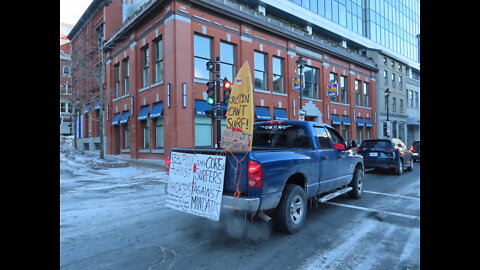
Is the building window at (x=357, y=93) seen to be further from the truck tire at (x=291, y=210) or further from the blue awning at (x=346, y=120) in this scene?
the truck tire at (x=291, y=210)

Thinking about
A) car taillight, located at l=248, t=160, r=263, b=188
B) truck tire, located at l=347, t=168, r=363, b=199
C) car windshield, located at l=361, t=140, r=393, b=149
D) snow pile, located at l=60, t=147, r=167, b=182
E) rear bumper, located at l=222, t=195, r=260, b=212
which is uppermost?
car windshield, located at l=361, t=140, r=393, b=149

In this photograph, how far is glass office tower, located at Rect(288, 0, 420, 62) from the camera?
97.6 feet

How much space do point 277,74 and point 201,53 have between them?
674 centimetres

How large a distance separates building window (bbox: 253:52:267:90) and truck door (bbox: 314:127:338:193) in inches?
515

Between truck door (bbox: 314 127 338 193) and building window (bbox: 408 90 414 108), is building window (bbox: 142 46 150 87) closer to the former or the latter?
truck door (bbox: 314 127 338 193)

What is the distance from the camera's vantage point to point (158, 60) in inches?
642

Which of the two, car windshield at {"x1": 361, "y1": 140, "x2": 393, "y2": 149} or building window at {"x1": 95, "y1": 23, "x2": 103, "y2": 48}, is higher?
building window at {"x1": 95, "y1": 23, "x2": 103, "y2": 48}

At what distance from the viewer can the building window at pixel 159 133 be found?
52.3ft

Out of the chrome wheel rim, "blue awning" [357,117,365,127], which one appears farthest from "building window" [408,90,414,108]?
the chrome wheel rim

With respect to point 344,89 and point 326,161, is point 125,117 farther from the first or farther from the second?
point 344,89

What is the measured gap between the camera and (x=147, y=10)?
52.5 ft

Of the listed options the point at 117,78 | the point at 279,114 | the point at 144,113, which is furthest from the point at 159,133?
the point at 279,114

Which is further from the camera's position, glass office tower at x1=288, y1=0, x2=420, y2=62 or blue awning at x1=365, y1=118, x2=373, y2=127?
blue awning at x1=365, y1=118, x2=373, y2=127
